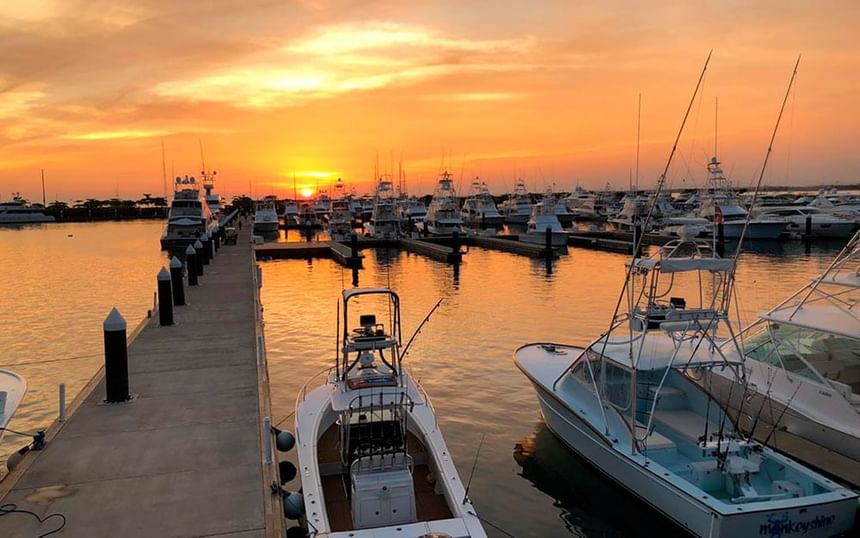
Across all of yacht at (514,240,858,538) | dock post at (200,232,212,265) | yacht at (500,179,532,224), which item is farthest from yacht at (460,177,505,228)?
yacht at (514,240,858,538)

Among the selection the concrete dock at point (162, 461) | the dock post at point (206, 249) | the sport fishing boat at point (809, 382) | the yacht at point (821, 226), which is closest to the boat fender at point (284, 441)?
the concrete dock at point (162, 461)

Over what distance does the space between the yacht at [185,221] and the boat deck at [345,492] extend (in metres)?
46.5

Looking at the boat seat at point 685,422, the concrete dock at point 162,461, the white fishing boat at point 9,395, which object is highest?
the white fishing boat at point 9,395

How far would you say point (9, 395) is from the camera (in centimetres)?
1066

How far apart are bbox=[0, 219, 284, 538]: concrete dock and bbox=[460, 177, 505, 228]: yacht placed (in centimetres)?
7200

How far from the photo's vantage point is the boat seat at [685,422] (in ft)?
34.2

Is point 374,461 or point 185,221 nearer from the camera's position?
point 374,461

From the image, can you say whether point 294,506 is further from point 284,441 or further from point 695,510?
point 695,510

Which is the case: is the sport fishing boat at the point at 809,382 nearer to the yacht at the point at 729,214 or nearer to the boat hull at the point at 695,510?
the boat hull at the point at 695,510

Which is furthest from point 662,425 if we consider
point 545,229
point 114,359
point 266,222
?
point 266,222

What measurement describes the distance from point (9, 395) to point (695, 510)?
10.5m

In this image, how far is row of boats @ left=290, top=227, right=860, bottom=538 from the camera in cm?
814

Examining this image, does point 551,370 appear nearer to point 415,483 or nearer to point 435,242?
point 415,483

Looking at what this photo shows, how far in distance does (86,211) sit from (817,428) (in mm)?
158259
